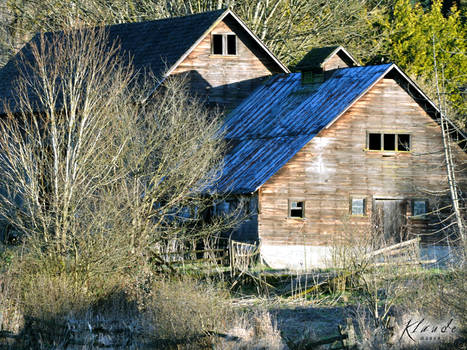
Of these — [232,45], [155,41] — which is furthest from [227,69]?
[155,41]

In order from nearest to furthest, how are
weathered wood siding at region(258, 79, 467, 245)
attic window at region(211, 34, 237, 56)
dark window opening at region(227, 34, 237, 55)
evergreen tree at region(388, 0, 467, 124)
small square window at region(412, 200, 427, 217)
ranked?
weathered wood siding at region(258, 79, 467, 245) → small square window at region(412, 200, 427, 217) → attic window at region(211, 34, 237, 56) → dark window opening at region(227, 34, 237, 55) → evergreen tree at region(388, 0, 467, 124)

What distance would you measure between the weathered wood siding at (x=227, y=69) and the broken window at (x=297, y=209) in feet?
24.3

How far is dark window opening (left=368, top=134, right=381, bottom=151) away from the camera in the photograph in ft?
98.5

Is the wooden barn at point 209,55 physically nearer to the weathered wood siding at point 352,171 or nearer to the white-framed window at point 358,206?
the weathered wood siding at point 352,171

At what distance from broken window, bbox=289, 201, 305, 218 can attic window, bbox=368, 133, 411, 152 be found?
318cm

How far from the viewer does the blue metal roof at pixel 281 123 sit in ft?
93.1

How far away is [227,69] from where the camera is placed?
35156mm

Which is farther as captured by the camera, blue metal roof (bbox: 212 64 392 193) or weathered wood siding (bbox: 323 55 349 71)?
weathered wood siding (bbox: 323 55 349 71)

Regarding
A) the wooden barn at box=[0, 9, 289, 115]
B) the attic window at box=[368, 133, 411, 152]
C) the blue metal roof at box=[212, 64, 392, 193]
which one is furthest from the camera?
the wooden barn at box=[0, 9, 289, 115]

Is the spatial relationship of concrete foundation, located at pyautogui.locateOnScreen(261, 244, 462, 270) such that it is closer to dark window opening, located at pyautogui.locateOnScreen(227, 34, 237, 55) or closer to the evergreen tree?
dark window opening, located at pyautogui.locateOnScreen(227, 34, 237, 55)

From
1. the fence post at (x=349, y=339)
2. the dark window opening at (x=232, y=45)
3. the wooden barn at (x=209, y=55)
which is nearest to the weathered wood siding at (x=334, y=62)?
the wooden barn at (x=209, y=55)

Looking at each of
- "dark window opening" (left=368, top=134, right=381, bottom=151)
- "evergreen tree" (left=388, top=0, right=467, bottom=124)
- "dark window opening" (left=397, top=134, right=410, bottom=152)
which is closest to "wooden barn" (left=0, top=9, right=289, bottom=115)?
"dark window opening" (left=368, top=134, right=381, bottom=151)

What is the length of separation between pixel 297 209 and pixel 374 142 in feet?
12.5

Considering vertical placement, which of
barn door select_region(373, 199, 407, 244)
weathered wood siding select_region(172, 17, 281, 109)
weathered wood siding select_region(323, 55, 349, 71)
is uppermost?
weathered wood siding select_region(323, 55, 349, 71)
